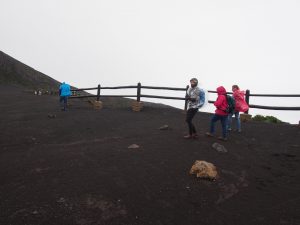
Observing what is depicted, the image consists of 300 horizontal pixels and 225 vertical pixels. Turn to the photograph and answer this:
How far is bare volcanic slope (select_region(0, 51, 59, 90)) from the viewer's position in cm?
3894

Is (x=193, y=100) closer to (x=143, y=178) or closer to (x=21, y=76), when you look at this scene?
(x=143, y=178)

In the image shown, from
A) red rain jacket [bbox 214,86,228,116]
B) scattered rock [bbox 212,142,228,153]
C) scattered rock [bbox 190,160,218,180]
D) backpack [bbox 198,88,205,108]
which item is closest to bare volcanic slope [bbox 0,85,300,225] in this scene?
scattered rock [bbox 212,142,228,153]

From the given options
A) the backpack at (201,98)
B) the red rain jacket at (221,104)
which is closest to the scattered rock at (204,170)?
the backpack at (201,98)

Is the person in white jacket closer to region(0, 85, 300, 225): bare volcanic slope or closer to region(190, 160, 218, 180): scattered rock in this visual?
region(0, 85, 300, 225): bare volcanic slope

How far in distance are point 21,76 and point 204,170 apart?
118ft

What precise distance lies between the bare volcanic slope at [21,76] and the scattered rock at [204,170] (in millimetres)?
32876

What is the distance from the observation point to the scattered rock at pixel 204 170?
8.38 m

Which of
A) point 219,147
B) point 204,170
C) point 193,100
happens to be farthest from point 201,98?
point 204,170

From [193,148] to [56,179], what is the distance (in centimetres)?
420

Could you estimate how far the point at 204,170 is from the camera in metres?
8.48

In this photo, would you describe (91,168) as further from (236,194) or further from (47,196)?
(236,194)

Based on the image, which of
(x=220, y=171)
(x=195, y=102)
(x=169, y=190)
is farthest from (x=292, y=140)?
(x=169, y=190)

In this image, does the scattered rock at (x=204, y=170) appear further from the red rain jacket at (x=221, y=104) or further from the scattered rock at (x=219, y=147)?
the red rain jacket at (x=221, y=104)

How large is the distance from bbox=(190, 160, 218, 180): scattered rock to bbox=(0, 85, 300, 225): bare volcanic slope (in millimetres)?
173
